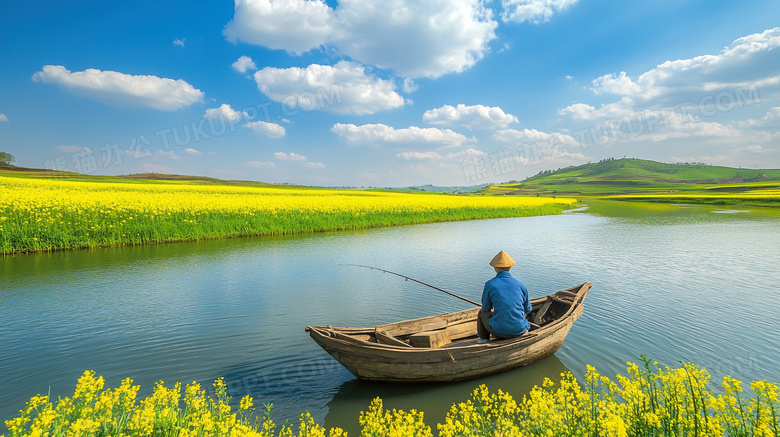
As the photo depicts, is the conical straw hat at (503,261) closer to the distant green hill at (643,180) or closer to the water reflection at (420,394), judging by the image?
the water reflection at (420,394)

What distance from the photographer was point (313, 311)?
9.27 m

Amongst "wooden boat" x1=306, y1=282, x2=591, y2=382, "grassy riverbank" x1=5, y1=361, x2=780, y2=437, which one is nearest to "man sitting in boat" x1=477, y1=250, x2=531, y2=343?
"wooden boat" x1=306, y1=282, x2=591, y2=382

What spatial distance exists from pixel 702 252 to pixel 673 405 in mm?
17199

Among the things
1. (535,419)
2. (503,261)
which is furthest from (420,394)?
(503,261)

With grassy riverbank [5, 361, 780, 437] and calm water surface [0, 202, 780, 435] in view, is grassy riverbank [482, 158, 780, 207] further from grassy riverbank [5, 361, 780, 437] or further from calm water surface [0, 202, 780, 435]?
grassy riverbank [5, 361, 780, 437]

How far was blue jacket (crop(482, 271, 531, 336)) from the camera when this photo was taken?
6.16 meters

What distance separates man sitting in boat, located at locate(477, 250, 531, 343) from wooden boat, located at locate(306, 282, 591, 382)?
0.71 feet

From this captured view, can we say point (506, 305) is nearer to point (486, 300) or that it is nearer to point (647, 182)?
point (486, 300)

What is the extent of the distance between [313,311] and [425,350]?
15.2 feet

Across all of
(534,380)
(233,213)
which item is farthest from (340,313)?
(233,213)

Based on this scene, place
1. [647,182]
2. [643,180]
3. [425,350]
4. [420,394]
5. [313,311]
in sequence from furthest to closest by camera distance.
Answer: [643,180], [647,182], [313,311], [420,394], [425,350]

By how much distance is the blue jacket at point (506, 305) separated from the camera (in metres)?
6.16

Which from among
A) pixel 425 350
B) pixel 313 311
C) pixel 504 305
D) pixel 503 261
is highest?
pixel 503 261

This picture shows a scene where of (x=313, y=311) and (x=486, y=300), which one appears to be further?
(x=313, y=311)
